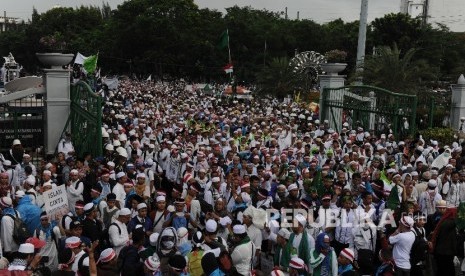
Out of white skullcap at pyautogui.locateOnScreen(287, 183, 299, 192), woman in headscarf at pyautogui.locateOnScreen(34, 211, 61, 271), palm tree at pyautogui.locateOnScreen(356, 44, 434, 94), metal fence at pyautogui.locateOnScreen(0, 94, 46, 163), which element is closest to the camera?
woman in headscarf at pyautogui.locateOnScreen(34, 211, 61, 271)

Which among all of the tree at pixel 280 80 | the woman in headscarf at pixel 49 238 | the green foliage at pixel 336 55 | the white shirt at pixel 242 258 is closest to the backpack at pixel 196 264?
the white shirt at pixel 242 258

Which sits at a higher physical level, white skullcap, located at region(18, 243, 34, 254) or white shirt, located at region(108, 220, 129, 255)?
white skullcap, located at region(18, 243, 34, 254)

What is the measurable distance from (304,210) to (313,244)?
0.97m

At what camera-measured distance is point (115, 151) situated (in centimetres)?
1129

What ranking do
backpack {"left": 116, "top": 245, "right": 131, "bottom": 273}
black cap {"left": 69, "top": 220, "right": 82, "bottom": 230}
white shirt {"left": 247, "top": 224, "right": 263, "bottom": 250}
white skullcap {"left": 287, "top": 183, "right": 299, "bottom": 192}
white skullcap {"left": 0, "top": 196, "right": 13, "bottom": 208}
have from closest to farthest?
backpack {"left": 116, "top": 245, "right": 131, "bottom": 273} < black cap {"left": 69, "top": 220, "right": 82, "bottom": 230} < white skullcap {"left": 0, "top": 196, "right": 13, "bottom": 208} < white shirt {"left": 247, "top": 224, "right": 263, "bottom": 250} < white skullcap {"left": 287, "top": 183, "right": 299, "bottom": 192}

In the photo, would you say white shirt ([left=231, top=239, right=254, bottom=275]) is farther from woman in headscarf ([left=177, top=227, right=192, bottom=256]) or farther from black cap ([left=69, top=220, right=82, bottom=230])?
black cap ([left=69, top=220, right=82, bottom=230])

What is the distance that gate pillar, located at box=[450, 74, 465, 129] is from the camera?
56.6 feet

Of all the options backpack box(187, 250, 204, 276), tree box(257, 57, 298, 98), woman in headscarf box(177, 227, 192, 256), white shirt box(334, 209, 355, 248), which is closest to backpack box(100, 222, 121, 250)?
woman in headscarf box(177, 227, 192, 256)

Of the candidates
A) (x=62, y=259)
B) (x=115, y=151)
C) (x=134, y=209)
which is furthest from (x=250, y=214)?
(x=115, y=151)

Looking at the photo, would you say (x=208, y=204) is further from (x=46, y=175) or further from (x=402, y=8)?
(x=402, y=8)

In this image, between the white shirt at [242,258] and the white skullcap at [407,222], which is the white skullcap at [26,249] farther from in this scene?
the white skullcap at [407,222]

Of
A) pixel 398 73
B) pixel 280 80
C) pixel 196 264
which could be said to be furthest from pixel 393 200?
pixel 280 80

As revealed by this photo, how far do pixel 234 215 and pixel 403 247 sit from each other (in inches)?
94.8

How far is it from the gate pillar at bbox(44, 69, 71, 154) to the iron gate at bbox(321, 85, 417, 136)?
8.60 m
